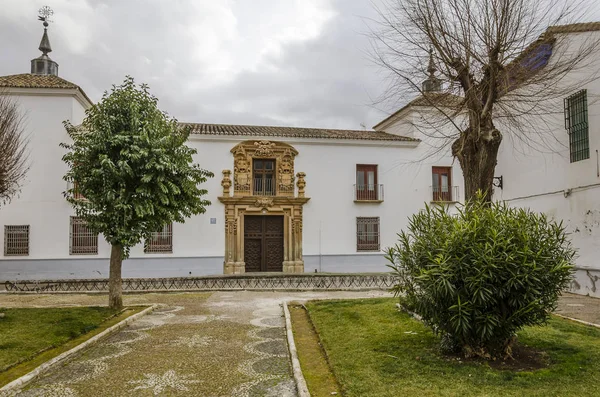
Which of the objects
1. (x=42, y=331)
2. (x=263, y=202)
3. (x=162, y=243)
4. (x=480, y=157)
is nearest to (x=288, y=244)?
(x=263, y=202)

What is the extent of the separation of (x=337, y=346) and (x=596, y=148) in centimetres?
873

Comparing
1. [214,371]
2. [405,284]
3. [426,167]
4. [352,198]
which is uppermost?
[426,167]

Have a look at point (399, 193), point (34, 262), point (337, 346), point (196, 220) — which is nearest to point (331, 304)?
point (337, 346)

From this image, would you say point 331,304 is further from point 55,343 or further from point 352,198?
point 352,198

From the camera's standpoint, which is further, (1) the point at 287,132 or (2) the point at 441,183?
(2) the point at 441,183

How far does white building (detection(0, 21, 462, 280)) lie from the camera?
17.4 meters

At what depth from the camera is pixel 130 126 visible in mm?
9438

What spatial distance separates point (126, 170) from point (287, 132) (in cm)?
1201

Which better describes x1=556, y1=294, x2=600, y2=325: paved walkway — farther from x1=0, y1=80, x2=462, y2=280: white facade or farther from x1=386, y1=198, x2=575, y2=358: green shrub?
x1=0, y1=80, x2=462, y2=280: white facade

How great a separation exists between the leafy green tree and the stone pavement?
188 cm

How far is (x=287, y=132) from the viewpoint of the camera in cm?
2038

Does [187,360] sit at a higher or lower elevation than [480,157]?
lower

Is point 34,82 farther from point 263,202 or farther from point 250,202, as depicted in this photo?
point 263,202

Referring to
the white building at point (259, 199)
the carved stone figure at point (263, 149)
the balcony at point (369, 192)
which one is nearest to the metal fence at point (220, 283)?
the white building at point (259, 199)
